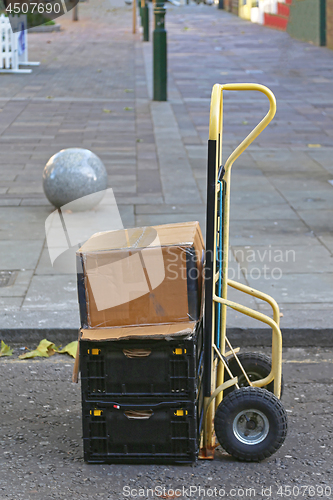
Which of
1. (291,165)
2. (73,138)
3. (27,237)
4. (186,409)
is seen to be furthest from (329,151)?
(186,409)

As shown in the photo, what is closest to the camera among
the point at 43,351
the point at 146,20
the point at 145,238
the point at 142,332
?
the point at 142,332

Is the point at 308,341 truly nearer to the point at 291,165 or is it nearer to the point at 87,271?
the point at 87,271

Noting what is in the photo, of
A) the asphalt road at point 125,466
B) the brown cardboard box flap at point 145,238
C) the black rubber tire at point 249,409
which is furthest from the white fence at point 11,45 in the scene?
the black rubber tire at point 249,409

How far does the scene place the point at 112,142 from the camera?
11.0 m

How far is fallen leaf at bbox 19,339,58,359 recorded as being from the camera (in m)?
4.64

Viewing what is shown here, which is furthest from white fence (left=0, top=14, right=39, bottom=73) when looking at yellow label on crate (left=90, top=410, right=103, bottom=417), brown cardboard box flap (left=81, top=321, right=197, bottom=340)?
yellow label on crate (left=90, top=410, right=103, bottom=417)

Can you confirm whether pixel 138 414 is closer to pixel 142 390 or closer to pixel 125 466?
pixel 142 390

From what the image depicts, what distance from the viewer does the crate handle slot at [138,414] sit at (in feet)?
10.5

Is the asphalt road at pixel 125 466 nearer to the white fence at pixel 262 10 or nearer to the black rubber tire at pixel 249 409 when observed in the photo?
the black rubber tire at pixel 249 409

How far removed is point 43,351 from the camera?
4672 millimetres

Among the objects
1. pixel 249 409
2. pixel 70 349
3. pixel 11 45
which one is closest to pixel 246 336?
pixel 70 349

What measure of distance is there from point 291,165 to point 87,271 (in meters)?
6.93

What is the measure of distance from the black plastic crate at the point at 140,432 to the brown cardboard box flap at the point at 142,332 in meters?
0.34

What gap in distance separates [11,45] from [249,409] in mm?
17097
